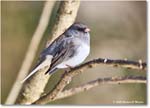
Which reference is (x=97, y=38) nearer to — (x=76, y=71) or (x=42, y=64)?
(x=76, y=71)

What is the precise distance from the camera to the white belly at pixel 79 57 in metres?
2.05

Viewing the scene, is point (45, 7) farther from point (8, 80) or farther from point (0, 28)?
point (8, 80)

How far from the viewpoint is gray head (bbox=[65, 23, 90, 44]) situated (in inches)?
81.2

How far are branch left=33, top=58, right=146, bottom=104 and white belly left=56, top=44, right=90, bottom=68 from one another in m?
0.03

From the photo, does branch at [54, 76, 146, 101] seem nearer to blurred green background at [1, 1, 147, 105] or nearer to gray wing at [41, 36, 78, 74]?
blurred green background at [1, 1, 147, 105]

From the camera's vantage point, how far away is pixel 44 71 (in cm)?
207

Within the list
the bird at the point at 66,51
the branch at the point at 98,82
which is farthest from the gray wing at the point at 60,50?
the branch at the point at 98,82

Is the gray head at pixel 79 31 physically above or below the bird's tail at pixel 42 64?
above

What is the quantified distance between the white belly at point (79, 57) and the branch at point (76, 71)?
0.03 meters

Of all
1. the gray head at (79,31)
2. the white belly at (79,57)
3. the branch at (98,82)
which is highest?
the gray head at (79,31)

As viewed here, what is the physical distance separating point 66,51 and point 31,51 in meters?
0.17

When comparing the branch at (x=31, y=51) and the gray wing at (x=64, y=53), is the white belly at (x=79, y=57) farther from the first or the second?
the branch at (x=31, y=51)

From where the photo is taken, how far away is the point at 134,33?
2072mm

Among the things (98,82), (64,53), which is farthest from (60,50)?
(98,82)
